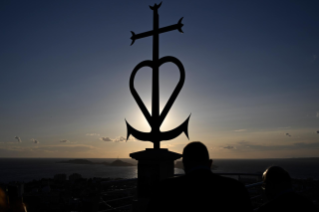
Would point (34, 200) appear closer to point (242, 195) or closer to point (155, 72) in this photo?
point (155, 72)

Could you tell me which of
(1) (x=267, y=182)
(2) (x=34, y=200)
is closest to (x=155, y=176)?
(1) (x=267, y=182)

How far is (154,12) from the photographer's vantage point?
5211mm

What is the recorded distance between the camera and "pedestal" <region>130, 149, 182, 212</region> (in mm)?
3895

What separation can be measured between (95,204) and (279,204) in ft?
12.0

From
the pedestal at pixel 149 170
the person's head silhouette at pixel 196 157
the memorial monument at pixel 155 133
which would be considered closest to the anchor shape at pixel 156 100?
the memorial monument at pixel 155 133

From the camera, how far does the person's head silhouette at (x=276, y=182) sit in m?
2.04

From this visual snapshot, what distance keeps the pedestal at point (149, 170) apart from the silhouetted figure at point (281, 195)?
204 centimetres

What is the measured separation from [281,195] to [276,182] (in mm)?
117

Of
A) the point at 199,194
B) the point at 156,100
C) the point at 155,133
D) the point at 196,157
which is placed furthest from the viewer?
the point at 156,100

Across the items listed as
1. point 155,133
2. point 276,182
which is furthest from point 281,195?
point 155,133

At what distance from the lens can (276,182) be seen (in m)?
2.07

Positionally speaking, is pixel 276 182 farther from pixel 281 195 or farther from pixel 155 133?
pixel 155 133

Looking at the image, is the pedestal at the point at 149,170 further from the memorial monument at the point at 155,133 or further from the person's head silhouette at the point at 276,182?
the person's head silhouette at the point at 276,182

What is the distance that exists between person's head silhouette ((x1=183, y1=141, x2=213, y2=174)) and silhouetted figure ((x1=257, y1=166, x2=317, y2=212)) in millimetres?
742
